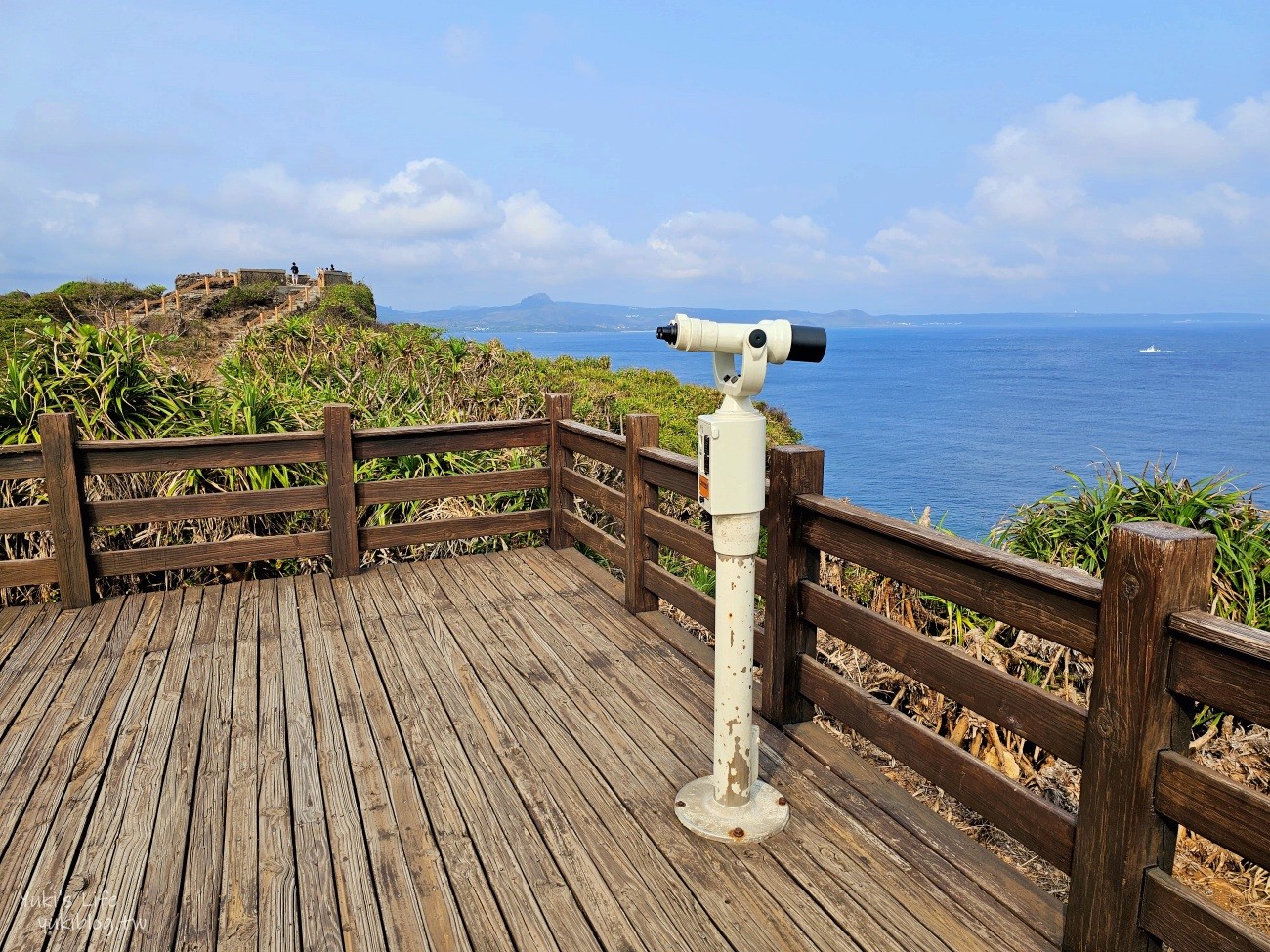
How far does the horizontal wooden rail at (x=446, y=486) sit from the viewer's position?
17.7 ft

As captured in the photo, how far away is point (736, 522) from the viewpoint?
240 centimetres

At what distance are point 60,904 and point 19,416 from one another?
4.47 m

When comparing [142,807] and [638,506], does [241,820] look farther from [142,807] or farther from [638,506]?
[638,506]

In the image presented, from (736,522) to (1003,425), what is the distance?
5268cm

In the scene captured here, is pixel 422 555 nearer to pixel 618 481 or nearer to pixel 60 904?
pixel 618 481

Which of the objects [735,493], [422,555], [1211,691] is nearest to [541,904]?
[735,493]

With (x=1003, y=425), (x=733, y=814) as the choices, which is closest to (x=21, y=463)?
(x=733, y=814)

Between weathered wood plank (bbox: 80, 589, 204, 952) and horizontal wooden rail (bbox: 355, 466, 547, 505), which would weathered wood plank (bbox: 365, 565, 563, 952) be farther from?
horizontal wooden rail (bbox: 355, 466, 547, 505)

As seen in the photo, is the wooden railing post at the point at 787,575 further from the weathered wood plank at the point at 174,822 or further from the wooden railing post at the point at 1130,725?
the weathered wood plank at the point at 174,822

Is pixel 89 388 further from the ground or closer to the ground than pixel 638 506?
further from the ground

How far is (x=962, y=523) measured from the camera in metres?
23.7

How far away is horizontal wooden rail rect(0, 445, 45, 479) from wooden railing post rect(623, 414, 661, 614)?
3354mm

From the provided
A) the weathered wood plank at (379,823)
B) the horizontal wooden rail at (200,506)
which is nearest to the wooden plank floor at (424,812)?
the weathered wood plank at (379,823)

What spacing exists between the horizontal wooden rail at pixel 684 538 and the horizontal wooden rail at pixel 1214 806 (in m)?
1.72
